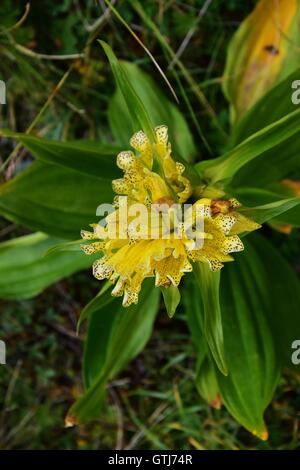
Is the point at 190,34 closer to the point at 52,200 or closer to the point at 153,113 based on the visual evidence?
the point at 153,113

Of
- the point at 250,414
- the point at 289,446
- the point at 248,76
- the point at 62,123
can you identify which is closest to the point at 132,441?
the point at 289,446

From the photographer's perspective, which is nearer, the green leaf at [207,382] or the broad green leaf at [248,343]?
the broad green leaf at [248,343]

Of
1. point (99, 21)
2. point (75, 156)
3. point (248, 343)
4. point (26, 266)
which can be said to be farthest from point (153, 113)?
point (248, 343)

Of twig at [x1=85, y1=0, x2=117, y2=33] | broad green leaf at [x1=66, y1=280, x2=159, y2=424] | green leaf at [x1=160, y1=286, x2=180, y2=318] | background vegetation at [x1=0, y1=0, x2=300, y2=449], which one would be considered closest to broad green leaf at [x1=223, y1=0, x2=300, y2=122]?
background vegetation at [x1=0, y1=0, x2=300, y2=449]

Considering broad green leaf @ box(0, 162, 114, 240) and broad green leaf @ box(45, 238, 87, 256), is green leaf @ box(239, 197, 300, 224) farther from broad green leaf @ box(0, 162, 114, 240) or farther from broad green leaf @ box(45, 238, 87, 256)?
broad green leaf @ box(0, 162, 114, 240)

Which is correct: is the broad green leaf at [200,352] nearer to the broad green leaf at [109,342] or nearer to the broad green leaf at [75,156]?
the broad green leaf at [109,342]

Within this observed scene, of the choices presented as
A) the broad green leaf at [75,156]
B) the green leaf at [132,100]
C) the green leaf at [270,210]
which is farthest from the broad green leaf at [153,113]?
the green leaf at [270,210]

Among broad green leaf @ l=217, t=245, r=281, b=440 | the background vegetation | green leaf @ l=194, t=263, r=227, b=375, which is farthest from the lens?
the background vegetation
